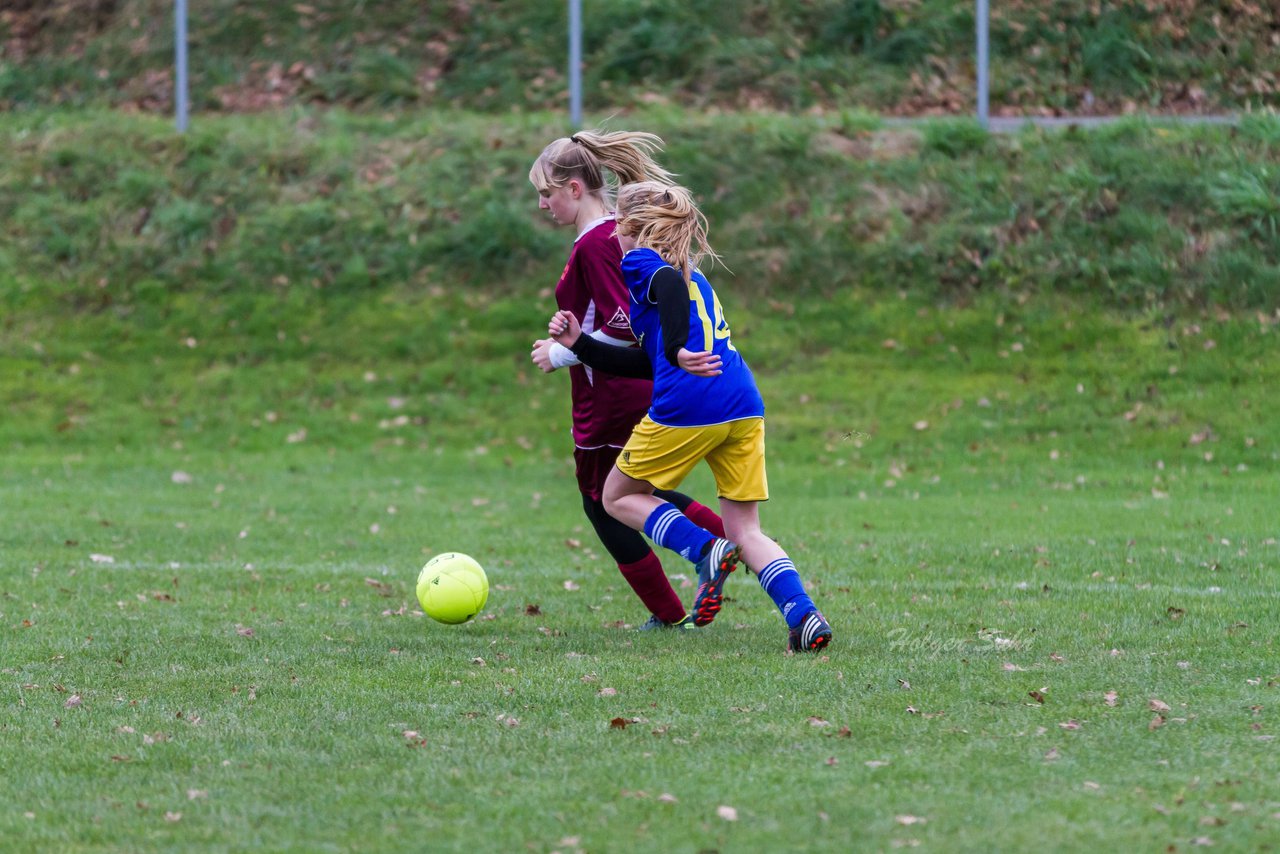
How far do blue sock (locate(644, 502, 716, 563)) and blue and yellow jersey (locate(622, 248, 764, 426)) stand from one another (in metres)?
0.41

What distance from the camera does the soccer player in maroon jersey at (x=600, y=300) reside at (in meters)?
6.04

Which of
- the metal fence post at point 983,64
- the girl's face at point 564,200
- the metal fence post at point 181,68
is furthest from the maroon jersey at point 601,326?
the metal fence post at point 181,68

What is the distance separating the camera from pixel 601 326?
6074mm

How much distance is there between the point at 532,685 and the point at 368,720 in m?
0.67

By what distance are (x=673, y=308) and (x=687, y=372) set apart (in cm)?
29

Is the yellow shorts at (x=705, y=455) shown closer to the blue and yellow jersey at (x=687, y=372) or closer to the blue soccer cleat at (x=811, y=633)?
the blue and yellow jersey at (x=687, y=372)

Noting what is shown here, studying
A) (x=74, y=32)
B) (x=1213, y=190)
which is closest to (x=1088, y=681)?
(x=1213, y=190)

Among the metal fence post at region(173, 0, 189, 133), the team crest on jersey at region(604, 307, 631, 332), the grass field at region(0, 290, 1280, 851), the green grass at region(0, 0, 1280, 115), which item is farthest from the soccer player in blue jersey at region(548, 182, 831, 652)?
the metal fence post at region(173, 0, 189, 133)

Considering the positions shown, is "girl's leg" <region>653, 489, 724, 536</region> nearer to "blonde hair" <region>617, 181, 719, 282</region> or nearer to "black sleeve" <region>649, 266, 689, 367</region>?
"black sleeve" <region>649, 266, 689, 367</region>

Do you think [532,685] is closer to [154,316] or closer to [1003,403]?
[1003,403]

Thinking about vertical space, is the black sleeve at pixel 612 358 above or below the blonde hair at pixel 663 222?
below

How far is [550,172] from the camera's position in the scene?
6066 millimetres

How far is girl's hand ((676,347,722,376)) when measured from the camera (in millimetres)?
5414

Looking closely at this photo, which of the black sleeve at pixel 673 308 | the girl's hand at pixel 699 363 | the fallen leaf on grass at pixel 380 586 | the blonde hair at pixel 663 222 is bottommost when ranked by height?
the fallen leaf on grass at pixel 380 586
